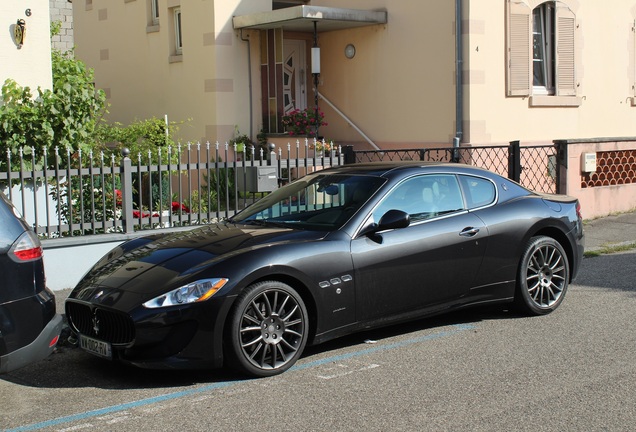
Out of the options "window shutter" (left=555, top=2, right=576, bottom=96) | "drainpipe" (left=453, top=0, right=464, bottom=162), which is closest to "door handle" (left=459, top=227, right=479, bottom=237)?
"drainpipe" (left=453, top=0, right=464, bottom=162)

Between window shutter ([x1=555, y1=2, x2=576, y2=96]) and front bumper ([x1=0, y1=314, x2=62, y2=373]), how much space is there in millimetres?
14224

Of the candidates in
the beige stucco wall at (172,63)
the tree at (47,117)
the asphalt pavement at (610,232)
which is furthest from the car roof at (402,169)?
the beige stucco wall at (172,63)

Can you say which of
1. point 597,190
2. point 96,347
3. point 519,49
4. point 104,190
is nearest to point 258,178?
point 104,190

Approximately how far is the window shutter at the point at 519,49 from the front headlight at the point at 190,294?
38.9 feet

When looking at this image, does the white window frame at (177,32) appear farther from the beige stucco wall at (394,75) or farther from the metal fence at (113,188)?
the metal fence at (113,188)

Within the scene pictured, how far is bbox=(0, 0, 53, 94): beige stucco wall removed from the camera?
1126 cm

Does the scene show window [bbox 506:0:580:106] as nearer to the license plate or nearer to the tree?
the tree

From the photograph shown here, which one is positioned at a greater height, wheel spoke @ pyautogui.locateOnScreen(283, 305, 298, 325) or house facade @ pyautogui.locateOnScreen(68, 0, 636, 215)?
house facade @ pyautogui.locateOnScreen(68, 0, 636, 215)

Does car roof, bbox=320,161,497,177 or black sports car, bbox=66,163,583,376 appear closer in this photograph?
black sports car, bbox=66,163,583,376

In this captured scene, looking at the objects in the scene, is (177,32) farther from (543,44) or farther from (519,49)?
(543,44)

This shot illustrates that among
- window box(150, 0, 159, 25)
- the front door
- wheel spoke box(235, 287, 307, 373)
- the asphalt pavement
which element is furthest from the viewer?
window box(150, 0, 159, 25)

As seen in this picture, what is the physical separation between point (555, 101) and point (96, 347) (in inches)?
530

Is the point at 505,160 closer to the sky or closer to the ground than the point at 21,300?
closer to the sky

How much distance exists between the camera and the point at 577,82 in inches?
707
